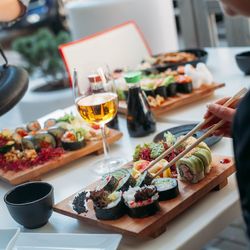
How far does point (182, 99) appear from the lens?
1.91m

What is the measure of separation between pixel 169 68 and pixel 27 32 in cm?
635

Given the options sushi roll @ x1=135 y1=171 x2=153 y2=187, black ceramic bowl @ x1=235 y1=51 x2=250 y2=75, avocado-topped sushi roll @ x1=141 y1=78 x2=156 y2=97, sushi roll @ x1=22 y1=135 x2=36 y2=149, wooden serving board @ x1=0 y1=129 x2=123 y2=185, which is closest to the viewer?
sushi roll @ x1=135 y1=171 x2=153 y2=187

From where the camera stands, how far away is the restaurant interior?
115cm

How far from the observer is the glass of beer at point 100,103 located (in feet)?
4.89

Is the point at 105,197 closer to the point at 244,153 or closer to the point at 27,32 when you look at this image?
the point at 244,153

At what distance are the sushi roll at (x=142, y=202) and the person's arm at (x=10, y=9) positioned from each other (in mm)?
706

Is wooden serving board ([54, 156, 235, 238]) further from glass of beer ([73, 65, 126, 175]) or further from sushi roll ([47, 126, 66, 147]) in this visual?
sushi roll ([47, 126, 66, 147])

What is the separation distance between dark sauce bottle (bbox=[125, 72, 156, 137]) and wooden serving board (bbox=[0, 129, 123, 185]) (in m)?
0.05

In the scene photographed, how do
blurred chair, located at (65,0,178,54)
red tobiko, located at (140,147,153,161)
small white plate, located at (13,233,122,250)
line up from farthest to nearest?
1. blurred chair, located at (65,0,178,54)
2. red tobiko, located at (140,147,153,161)
3. small white plate, located at (13,233,122,250)

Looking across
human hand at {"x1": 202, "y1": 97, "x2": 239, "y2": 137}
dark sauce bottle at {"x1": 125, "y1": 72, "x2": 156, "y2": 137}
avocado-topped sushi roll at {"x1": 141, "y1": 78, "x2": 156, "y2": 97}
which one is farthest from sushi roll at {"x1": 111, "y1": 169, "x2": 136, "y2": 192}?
avocado-topped sushi roll at {"x1": 141, "y1": 78, "x2": 156, "y2": 97}

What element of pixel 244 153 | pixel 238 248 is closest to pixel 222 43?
pixel 238 248

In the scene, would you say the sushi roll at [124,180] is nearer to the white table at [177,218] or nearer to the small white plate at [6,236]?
the white table at [177,218]

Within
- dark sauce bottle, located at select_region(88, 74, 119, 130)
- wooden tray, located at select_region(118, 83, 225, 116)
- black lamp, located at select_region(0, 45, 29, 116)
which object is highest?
black lamp, located at select_region(0, 45, 29, 116)

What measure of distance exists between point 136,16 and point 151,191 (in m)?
1.98
